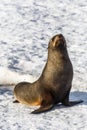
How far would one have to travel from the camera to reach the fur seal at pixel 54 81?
493 cm

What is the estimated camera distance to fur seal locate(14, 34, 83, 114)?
493 centimetres

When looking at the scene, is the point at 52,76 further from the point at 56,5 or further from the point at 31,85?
the point at 56,5

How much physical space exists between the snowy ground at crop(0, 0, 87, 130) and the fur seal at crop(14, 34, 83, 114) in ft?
0.32

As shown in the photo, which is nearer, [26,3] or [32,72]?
[32,72]

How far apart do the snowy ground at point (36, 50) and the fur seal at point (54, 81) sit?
10 cm

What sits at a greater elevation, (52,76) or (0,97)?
(52,76)

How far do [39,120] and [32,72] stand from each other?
1327 millimetres

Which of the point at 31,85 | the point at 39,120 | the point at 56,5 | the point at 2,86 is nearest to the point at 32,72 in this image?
the point at 2,86

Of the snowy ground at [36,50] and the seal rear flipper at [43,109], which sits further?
the seal rear flipper at [43,109]

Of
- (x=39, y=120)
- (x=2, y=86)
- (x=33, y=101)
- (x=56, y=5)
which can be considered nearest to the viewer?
(x=39, y=120)

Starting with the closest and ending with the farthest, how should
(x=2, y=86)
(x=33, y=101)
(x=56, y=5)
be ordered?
(x=33, y=101) → (x=2, y=86) → (x=56, y=5)

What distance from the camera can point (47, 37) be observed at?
7.18 metres

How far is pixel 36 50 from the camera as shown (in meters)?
6.65

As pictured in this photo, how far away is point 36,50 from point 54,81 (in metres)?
1.76
